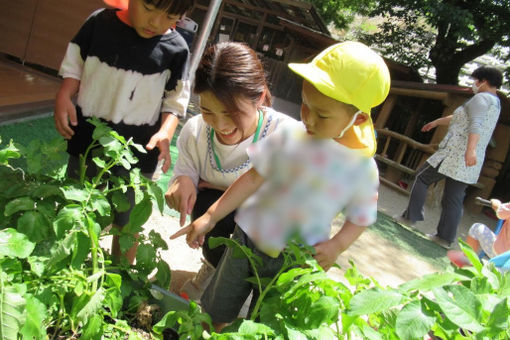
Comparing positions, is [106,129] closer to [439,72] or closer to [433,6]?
[433,6]

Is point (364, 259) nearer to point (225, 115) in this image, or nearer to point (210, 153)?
point (210, 153)

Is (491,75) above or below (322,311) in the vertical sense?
above

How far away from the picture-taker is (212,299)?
65.2 inches

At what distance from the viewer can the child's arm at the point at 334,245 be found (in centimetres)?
143

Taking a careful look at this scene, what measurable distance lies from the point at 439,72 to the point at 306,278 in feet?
44.0

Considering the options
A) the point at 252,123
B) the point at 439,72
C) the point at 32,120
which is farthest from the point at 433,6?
the point at 252,123

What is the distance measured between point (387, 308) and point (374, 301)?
0.05 meters

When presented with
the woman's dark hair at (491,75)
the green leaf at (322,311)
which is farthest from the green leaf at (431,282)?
the woman's dark hair at (491,75)

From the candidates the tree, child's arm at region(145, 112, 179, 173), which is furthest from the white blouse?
the tree

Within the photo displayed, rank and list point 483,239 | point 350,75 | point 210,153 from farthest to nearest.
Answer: point 483,239, point 210,153, point 350,75

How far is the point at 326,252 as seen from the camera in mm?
1434

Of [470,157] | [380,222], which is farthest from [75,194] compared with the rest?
[380,222]

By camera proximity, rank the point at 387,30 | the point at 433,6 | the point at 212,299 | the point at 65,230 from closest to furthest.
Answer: the point at 65,230 < the point at 212,299 < the point at 433,6 < the point at 387,30

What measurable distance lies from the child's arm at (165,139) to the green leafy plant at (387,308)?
0.69 m
